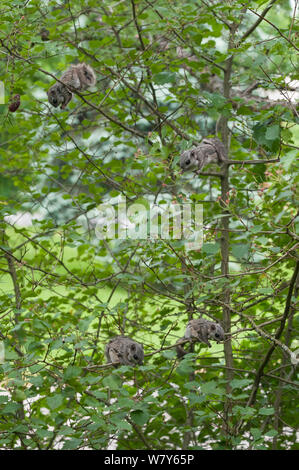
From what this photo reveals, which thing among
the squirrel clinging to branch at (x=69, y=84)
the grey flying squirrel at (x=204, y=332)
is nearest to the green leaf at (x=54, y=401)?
the grey flying squirrel at (x=204, y=332)

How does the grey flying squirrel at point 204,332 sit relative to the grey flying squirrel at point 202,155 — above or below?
below

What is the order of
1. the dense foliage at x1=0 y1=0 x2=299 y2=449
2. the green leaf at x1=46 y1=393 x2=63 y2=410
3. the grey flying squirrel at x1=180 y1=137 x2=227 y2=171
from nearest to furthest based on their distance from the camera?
the green leaf at x1=46 y1=393 x2=63 y2=410 → the dense foliage at x1=0 y1=0 x2=299 y2=449 → the grey flying squirrel at x1=180 y1=137 x2=227 y2=171

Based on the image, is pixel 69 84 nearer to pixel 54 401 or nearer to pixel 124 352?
pixel 124 352

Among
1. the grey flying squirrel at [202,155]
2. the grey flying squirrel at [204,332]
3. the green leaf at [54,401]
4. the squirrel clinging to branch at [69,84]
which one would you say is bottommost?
the green leaf at [54,401]

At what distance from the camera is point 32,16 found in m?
2.59

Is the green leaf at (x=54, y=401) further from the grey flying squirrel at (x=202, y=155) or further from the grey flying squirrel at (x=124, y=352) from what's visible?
the grey flying squirrel at (x=202, y=155)

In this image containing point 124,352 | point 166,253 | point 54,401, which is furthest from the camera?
point 166,253

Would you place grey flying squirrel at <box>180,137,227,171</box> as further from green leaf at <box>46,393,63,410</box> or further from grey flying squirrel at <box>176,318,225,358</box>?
green leaf at <box>46,393,63,410</box>

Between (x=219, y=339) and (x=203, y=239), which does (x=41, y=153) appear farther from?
(x=219, y=339)

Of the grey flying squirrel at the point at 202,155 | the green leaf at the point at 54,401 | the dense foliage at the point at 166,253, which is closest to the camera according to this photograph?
the green leaf at the point at 54,401

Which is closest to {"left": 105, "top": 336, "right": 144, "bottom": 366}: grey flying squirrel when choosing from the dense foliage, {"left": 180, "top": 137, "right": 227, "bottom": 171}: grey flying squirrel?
the dense foliage

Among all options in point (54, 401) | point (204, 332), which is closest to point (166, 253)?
point (204, 332)

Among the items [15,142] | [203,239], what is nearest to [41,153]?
[15,142]
